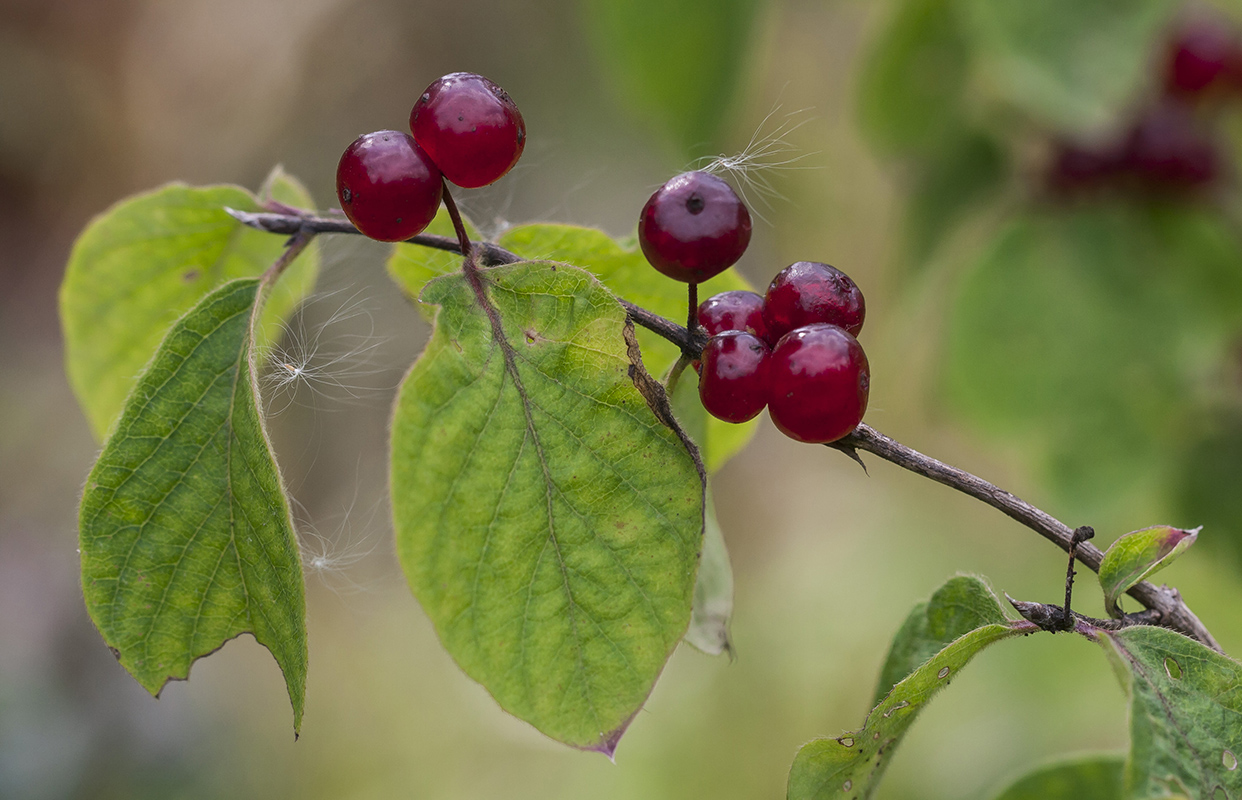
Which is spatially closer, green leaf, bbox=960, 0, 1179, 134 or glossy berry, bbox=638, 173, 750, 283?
glossy berry, bbox=638, 173, 750, 283

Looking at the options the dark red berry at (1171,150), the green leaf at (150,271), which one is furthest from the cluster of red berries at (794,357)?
the dark red berry at (1171,150)

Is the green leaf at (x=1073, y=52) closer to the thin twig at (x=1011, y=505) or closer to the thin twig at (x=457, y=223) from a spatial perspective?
the thin twig at (x=1011, y=505)

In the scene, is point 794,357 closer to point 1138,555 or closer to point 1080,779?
point 1138,555

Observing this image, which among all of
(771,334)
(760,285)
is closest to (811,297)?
(771,334)

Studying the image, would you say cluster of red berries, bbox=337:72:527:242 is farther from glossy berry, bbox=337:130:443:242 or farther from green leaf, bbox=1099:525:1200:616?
green leaf, bbox=1099:525:1200:616

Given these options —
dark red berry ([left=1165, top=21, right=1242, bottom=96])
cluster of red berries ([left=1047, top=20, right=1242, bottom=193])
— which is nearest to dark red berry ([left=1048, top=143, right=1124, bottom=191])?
cluster of red berries ([left=1047, top=20, right=1242, bottom=193])

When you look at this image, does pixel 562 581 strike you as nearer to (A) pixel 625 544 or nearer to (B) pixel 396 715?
(A) pixel 625 544

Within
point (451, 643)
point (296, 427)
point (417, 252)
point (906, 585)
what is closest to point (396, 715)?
point (296, 427)
